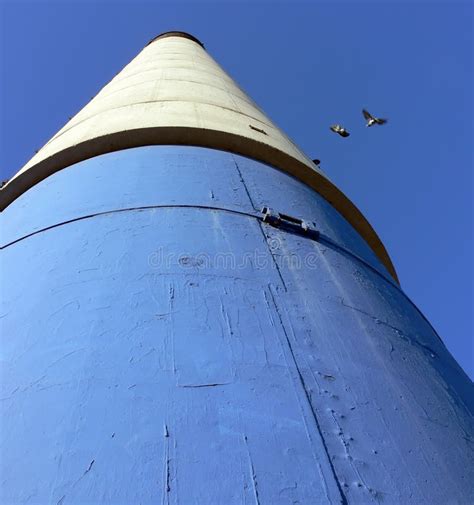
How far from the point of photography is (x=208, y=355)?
2205mm

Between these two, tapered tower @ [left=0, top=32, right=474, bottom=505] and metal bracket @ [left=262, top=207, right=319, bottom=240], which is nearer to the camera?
tapered tower @ [left=0, top=32, right=474, bottom=505]

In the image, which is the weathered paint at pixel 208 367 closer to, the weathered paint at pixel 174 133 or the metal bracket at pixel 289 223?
the metal bracket at pixel 289 223

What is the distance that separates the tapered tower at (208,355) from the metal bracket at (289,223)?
0.04 ft

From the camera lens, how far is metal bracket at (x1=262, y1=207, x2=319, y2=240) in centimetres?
337

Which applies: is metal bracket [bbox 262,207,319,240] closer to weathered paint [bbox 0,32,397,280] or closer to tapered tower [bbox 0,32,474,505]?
tapered tower [bbox 0,32,474,505]

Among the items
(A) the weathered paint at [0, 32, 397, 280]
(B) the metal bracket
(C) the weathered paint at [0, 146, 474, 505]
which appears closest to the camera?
(C) the weathered paint at [0, 146, 474, 505]

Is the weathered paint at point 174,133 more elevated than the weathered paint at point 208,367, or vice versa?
the weathered paint at point 174,133

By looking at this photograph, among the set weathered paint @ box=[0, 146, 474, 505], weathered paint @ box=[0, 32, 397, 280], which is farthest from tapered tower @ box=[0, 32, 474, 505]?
weathered paint @ box=[0, 32, 397, 280]

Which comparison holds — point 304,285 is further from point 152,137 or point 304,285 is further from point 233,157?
point 152,137

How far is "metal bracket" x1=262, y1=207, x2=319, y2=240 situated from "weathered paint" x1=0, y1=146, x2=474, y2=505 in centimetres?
9

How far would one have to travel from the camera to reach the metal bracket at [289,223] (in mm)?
3373

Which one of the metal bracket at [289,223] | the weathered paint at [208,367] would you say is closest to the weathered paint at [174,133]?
the weathered paint at [208,367]

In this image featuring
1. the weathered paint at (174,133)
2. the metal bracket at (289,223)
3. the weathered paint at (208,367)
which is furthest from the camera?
the weathered paint at (174,133)

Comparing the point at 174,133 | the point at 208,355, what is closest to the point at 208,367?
the point at 208,355
